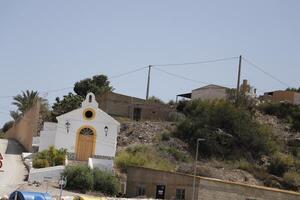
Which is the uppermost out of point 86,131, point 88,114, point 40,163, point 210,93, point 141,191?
point 210,93

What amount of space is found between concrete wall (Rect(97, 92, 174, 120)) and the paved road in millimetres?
14435

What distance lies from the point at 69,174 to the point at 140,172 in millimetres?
6345

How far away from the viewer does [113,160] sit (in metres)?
47.2

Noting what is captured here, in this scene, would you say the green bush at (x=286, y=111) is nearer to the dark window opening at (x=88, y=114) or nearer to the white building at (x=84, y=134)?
the white building at (x=84, y=134)

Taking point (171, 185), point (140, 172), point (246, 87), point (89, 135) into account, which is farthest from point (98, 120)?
point (246, 87)

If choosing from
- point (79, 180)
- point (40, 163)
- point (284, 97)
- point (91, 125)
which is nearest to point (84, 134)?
point (91, 125)

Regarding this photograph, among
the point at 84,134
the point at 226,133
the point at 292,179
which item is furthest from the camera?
the point at 226,133

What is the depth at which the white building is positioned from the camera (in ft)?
157

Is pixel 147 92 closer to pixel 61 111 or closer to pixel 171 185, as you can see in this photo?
pixel 61 111

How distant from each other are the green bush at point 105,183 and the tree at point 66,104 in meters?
27.8

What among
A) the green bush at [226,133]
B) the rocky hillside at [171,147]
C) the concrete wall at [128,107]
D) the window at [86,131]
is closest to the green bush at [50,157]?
the window at [86,131]

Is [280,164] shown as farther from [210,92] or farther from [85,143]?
[85,143]

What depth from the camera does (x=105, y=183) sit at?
134 ft

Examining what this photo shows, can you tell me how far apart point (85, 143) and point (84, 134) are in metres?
0.78
